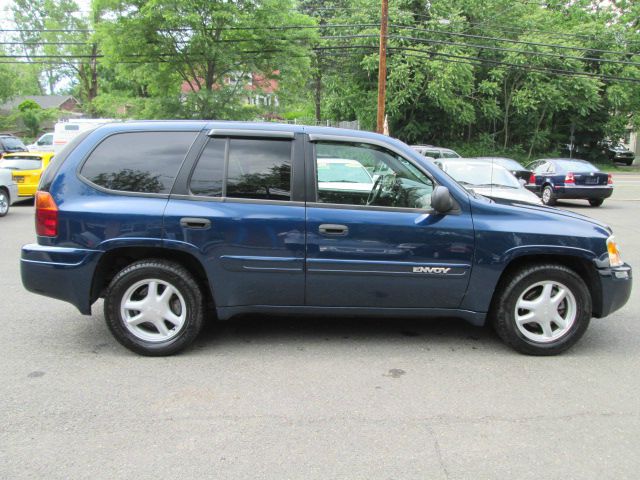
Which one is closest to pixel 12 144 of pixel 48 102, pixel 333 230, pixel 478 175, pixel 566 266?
pixel 478 175

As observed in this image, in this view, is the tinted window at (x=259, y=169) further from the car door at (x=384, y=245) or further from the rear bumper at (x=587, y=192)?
the rear bumper at (x=587, y=192)

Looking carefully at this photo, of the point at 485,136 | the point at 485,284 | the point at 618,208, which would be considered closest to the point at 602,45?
the point at 485,136

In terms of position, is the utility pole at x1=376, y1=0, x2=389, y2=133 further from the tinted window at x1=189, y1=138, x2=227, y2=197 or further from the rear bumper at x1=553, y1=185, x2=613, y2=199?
the tinted window at x1=189, y1=138, x2=227, y2=197

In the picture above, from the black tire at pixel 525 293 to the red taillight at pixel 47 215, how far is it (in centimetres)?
357

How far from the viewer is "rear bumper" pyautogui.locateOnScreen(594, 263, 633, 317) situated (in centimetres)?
418

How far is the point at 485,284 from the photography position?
13.5 feet

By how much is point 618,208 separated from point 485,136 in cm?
2063

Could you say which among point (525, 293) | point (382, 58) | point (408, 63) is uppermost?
point (408, 63)

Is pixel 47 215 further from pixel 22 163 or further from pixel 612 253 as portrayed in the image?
pixel 22 163

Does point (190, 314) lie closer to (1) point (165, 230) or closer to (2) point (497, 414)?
(1) point (165, 230)

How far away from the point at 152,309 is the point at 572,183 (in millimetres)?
14577

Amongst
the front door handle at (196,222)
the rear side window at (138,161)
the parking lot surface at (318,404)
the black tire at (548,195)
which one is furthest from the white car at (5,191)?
the black tire at (548,195)

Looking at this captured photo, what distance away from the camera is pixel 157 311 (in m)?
4.09

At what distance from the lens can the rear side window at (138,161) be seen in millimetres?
4125
